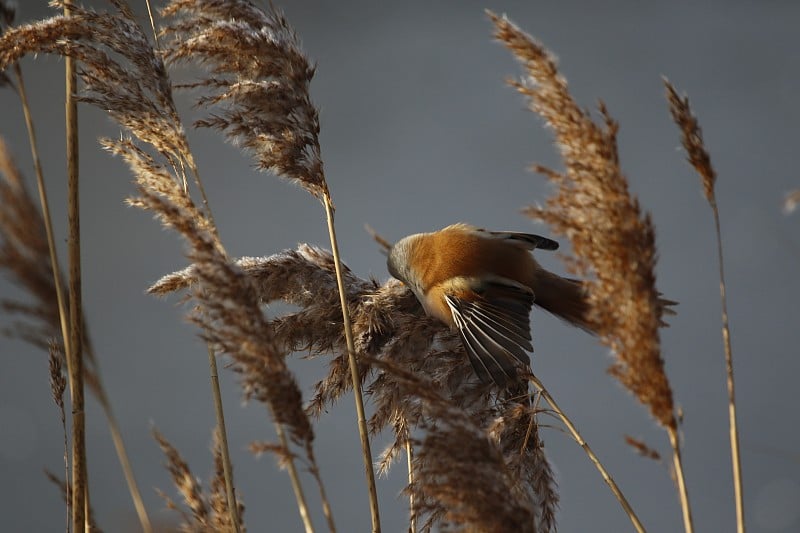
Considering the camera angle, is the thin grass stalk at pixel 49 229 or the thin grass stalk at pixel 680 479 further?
the thin grass stalk at pixel 49 229

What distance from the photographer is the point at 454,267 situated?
2104 mm

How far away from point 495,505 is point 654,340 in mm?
315

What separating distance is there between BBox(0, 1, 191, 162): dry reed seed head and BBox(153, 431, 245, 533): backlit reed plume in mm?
603

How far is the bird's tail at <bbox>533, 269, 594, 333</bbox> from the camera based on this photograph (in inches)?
83.5

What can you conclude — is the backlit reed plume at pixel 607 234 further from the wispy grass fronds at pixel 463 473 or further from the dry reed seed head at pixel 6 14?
the dry reed seed head at pixel 6 14

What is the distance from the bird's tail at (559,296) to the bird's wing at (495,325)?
12cm

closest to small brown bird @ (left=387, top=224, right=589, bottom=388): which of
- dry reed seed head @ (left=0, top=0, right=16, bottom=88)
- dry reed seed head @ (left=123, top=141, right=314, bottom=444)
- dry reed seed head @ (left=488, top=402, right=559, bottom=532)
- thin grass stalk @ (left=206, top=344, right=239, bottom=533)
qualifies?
dry reed seed head @ (left=488, top=402, right=559, bottom=532)

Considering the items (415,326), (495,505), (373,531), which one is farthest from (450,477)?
(415,326)

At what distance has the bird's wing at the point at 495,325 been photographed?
1.83 metres

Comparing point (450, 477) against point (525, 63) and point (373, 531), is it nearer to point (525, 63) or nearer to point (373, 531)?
point (373, 531)

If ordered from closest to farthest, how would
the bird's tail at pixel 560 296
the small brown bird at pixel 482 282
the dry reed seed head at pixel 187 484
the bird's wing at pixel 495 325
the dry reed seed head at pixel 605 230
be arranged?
the dry reed seed head at pixel 605 230 < the dry reed seed head at pixel 187 484 < the bird's wing at pixel 495 325 < the small brown bird at pixel 482 282 < the bird's tail at pixel 560 296

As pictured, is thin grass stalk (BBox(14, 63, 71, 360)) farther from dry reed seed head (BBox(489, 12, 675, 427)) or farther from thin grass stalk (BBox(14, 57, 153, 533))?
dry reed seed head (BBox(489, 12, 675, 427))

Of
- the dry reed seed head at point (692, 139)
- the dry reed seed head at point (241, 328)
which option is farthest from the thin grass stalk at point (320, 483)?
the dry reed seed head at point (692, 139)

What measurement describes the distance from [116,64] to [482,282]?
3.13 ft
